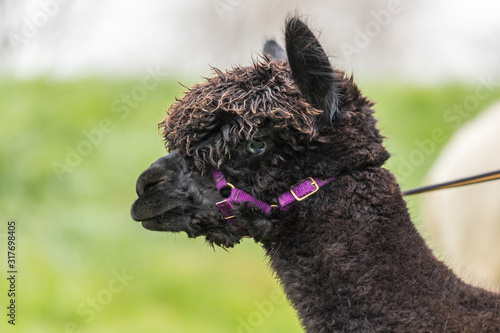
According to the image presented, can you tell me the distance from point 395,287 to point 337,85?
0.72 metres

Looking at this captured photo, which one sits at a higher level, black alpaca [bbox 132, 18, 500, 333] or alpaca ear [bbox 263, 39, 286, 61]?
alpaca ear [bbox 263, 39, 286, 61]

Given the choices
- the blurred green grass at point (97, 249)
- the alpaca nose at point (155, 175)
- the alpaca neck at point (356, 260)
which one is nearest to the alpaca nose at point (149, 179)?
the alpaca nose at point (155, 175)

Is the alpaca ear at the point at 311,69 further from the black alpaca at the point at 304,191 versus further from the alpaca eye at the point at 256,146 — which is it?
the alpaca eye at the point at 256,146

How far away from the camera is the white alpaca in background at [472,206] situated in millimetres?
4734

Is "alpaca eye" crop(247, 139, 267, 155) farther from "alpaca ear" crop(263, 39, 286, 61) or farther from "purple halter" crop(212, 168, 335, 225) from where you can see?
"alpaca ear" crop(263, 39, 286, 61)

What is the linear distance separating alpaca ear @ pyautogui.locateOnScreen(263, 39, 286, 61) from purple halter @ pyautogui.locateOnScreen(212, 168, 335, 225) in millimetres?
636

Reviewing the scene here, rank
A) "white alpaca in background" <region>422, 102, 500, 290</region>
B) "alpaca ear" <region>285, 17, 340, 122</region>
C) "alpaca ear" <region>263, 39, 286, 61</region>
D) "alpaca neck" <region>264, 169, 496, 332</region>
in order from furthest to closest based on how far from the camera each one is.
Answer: "white alpaca in background" <region>422, 102, 500, 290</region>
"alpaca ear" <region>263, 39, 286, 61</region>
"alpaca ear" <region>285, 17, 340, 122</region>
"alpaca neck" <region>264, 169, 496, 332</region>

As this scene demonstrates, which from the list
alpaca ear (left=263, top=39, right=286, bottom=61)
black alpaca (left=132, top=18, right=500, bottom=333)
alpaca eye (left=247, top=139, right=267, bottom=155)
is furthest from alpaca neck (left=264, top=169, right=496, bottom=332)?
alpaca ear (left=263, top=39, right=286, bottom=61)

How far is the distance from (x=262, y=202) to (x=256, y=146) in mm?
197

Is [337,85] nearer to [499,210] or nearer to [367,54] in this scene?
[499,210]

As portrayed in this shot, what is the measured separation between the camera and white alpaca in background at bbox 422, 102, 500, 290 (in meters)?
4.73

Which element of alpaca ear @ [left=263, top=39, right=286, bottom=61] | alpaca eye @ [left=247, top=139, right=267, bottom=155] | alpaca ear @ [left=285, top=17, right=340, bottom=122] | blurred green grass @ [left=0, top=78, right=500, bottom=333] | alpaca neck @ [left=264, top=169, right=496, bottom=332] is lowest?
alpaca neck @ [left=264, top=169, right=496, bottom=332]

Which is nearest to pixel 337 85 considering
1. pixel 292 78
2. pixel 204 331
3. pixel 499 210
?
pixel 292 78

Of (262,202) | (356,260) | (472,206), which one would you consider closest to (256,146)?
(262,202)
